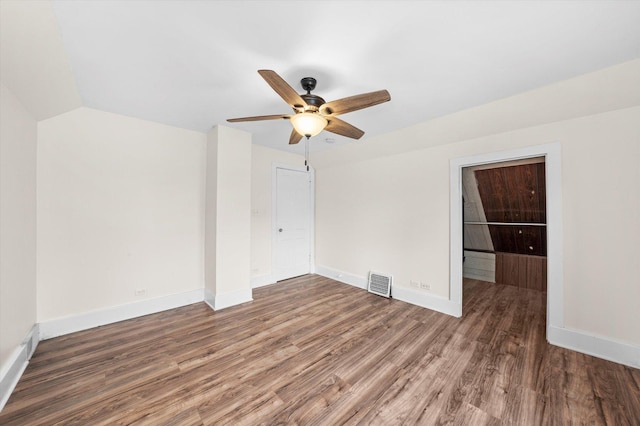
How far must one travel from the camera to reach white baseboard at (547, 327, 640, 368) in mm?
2004

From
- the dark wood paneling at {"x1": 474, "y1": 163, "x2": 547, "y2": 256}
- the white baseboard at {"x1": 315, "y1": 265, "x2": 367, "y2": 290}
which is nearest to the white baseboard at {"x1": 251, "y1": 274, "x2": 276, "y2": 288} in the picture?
the white baseboard at {"x1": 315, "y1": 265, "x2": 367, "y2": 290}

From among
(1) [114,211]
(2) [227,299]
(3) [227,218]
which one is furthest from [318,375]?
(1) [114,211]

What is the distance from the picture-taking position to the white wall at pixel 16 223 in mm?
1744

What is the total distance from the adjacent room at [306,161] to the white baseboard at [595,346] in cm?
2

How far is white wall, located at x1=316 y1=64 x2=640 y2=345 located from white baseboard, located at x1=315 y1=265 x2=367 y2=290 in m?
0.17

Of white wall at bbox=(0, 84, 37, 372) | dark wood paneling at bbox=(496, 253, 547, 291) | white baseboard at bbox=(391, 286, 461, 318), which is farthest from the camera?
dark wood paneling at bbox=(496, 253, 547, 291)

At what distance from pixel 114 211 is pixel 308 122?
8.62ft

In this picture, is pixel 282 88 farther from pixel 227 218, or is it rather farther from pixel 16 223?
pixel 16 223

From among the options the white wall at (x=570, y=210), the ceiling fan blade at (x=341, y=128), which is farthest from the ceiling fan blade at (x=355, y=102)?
the white wall at (x=570, y=210)

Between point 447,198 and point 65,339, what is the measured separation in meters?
4.63

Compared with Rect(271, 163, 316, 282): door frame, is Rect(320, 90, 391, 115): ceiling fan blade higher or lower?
higher

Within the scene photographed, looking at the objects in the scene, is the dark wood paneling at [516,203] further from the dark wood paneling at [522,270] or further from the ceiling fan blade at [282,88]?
the ceiling fan blade at [282,88]

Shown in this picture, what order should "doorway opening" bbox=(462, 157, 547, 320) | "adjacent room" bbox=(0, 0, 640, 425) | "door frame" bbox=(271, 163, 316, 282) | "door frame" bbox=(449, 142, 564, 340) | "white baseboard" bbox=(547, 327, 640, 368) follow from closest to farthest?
"adjacent room" bbox=(0, 0, 640, 425)
"white baseboard" bbox=(547, 327, 640, 368)
"door frame" bbox=(449, 142, 564, 340)
"doorway opening" bbox=(462, 157, 547, 320)
"door frame" bbox=(271, 163, 316, 282)

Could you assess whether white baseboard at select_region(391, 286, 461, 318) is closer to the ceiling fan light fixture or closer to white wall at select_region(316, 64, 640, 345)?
white wall at select_region(316, 64, 640, 345)
